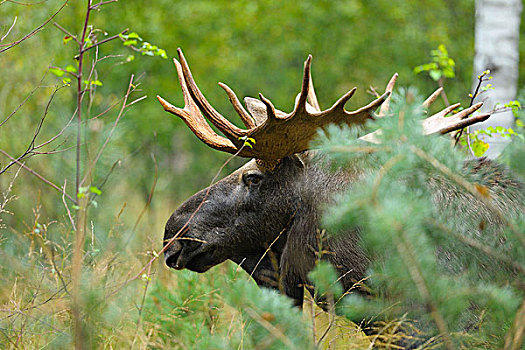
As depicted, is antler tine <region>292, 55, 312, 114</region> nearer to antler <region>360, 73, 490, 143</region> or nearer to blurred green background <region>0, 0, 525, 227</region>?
antler <region>360, 73, 490, 143</region>

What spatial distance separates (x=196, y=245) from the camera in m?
3.62

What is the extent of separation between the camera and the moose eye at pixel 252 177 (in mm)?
3596

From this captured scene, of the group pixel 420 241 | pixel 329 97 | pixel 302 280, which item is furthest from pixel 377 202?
pixel 329 97

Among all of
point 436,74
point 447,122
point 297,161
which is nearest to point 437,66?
point 436,74

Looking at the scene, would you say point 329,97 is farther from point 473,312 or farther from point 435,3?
point 473,312

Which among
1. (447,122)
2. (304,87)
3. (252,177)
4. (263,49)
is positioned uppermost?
(304,87)

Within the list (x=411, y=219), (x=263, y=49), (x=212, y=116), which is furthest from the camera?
(x=263, y=49)

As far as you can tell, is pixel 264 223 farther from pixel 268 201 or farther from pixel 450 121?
pixel 450 121

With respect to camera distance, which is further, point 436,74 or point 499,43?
point 499,43

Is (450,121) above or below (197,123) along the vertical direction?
below

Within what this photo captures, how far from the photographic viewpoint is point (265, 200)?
3.58 m

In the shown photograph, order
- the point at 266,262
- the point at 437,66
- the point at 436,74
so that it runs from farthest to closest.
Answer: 1. the point at 437,66
2. the point at 436,74
3. the point at 266,262

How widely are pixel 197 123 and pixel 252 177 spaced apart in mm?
471

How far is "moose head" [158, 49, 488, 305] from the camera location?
11.1 ft
